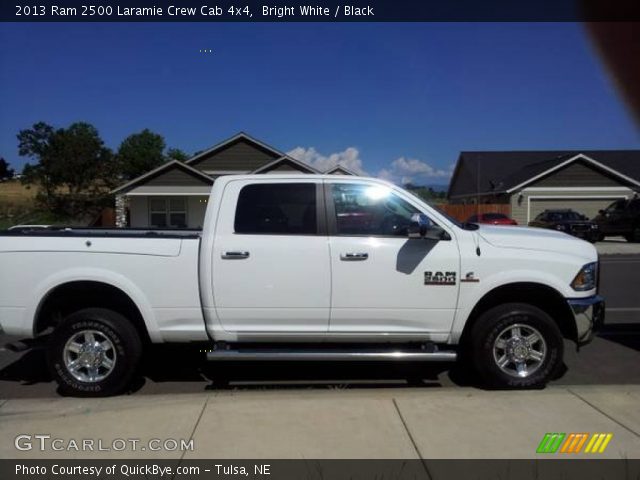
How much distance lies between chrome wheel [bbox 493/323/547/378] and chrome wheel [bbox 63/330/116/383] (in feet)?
11.1

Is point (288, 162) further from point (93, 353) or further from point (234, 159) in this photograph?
point (93, 353)

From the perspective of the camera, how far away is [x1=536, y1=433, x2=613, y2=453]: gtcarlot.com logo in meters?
4.04

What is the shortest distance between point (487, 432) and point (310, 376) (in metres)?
2.09

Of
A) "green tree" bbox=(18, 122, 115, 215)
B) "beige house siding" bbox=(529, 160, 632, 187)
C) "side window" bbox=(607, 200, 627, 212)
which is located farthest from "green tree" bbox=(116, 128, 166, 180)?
"side window" bbox=(607, 200, 627, 212)

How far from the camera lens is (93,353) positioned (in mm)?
5262

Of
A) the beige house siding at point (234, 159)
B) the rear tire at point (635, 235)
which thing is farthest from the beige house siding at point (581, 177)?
the beige house siding at point (234, 159)

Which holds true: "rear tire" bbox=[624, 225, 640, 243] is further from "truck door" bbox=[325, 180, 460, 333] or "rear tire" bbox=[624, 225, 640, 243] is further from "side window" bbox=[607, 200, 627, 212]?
"truck door" bbox=[325, 180, 460, 333]

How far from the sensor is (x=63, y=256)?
17.0ft

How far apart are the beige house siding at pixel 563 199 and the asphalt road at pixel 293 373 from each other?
30454mm

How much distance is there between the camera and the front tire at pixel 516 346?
5.24 m

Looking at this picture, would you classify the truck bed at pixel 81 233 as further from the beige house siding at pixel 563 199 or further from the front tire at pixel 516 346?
the beige house siding at pixel 563 199

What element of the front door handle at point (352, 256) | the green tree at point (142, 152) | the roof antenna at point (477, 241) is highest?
the green tree at point (142, 152)

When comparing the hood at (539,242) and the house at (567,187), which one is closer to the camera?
the hood at (539,242)

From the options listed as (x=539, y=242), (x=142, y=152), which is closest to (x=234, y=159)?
(x=539, y=242)
